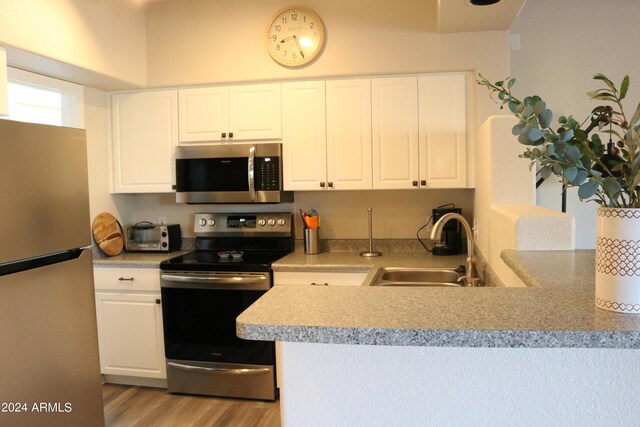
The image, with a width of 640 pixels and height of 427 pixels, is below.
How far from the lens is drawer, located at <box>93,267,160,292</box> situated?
319cm

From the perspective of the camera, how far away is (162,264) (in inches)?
124

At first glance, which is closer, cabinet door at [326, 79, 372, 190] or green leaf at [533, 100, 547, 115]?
green leaf at [533, 100, 547, 115]

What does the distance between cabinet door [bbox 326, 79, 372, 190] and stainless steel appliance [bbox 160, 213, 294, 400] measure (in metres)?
0.74

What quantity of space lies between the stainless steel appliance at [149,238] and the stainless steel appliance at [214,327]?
32 cm

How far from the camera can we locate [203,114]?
338 cm

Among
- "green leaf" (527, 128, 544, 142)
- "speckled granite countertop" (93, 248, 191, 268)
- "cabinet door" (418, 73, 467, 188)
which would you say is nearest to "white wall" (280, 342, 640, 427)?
"green leaf" (527, 128, 544, 142)

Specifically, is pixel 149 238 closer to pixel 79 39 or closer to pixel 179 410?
pixel 179 410

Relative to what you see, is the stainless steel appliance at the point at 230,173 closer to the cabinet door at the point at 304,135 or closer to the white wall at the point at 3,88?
the cabinet door at the point at 304,135

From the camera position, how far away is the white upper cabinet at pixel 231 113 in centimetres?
329

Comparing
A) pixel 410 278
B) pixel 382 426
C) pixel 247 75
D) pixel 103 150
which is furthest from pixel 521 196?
pixel 103 150

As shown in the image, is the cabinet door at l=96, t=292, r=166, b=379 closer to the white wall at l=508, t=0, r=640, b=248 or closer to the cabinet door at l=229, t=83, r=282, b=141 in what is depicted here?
the cabinet door at l=229, t=83, r=282, b=141

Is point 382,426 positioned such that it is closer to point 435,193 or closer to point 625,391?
point 625,391

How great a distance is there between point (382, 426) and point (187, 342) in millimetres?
2403

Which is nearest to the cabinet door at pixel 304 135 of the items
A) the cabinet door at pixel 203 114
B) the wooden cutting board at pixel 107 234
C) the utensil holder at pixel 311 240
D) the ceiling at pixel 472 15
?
the utensil holder at pixel 311 240
